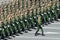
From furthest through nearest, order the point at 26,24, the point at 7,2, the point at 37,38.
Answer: the point at 7,2, the point at 26,24, the point at 37,38

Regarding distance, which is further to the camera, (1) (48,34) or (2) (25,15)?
(2) (25,15)

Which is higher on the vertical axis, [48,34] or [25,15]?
[25,15]

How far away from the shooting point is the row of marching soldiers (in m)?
10.6

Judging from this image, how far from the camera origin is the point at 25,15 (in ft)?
36.8

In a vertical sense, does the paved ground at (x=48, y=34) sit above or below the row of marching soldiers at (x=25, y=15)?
below

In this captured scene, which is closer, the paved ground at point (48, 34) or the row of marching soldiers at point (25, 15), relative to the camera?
the paved ground at point (48, 34)

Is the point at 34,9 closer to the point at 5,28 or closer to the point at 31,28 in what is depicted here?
the point at 31,28

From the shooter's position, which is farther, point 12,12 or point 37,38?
point 12,12

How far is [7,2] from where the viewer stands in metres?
11.9

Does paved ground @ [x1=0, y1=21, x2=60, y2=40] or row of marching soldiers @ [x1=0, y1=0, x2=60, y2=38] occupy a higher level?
row of marching soldiers @ [x1=0, y1=0, x2=60, y2=38]

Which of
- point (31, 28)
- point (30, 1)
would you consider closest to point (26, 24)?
point (31, 28)

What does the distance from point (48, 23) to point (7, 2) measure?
5.34ft

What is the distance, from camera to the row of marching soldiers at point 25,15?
34.9 feet

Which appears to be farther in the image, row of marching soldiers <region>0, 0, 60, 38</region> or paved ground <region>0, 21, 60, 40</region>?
row of marching soldiers <region>0, 0, 60, 38</region>
